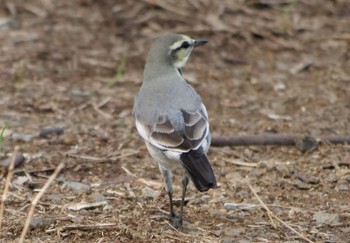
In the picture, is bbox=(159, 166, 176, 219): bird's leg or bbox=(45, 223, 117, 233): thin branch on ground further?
bbox=(159, 166, 176, 219): bird's leg

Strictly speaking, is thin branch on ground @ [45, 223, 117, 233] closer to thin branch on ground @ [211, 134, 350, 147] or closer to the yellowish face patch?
the yellowish face patch

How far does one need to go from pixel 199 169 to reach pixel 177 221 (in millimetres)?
674

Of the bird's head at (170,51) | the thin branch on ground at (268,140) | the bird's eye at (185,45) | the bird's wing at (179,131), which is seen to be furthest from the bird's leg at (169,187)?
the thin branch on ground at (268,140)

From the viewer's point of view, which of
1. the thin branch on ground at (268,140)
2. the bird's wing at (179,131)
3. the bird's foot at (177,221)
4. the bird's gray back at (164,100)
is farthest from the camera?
the thin branch on ground at (268,140)

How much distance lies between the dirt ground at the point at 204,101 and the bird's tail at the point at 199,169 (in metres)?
0.50

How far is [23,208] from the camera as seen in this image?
7066 millimetres

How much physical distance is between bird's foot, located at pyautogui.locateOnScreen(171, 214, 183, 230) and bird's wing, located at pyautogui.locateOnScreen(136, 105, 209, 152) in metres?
0.58

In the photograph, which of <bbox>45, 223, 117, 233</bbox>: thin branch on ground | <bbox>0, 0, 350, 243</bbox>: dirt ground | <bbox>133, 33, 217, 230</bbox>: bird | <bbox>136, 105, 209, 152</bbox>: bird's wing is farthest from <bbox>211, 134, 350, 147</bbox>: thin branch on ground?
<bbox>45, 223, 117, 233</bbox>: thin branch on ground

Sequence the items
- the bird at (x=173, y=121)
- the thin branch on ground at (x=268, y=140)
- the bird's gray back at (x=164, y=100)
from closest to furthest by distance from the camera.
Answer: the bird at (x=173, y=121), the bird's gray back at (x=164, y=100), the thin branch on ground at (x=268, y=140)

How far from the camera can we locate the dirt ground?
688 cm

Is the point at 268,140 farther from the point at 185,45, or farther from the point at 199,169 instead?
the point at 199,169

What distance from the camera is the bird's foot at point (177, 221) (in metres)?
6.76

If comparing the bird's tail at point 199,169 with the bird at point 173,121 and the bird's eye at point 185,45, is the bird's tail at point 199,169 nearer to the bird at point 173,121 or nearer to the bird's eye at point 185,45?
the bird at point 173,121

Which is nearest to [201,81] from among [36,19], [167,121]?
[36,19]
